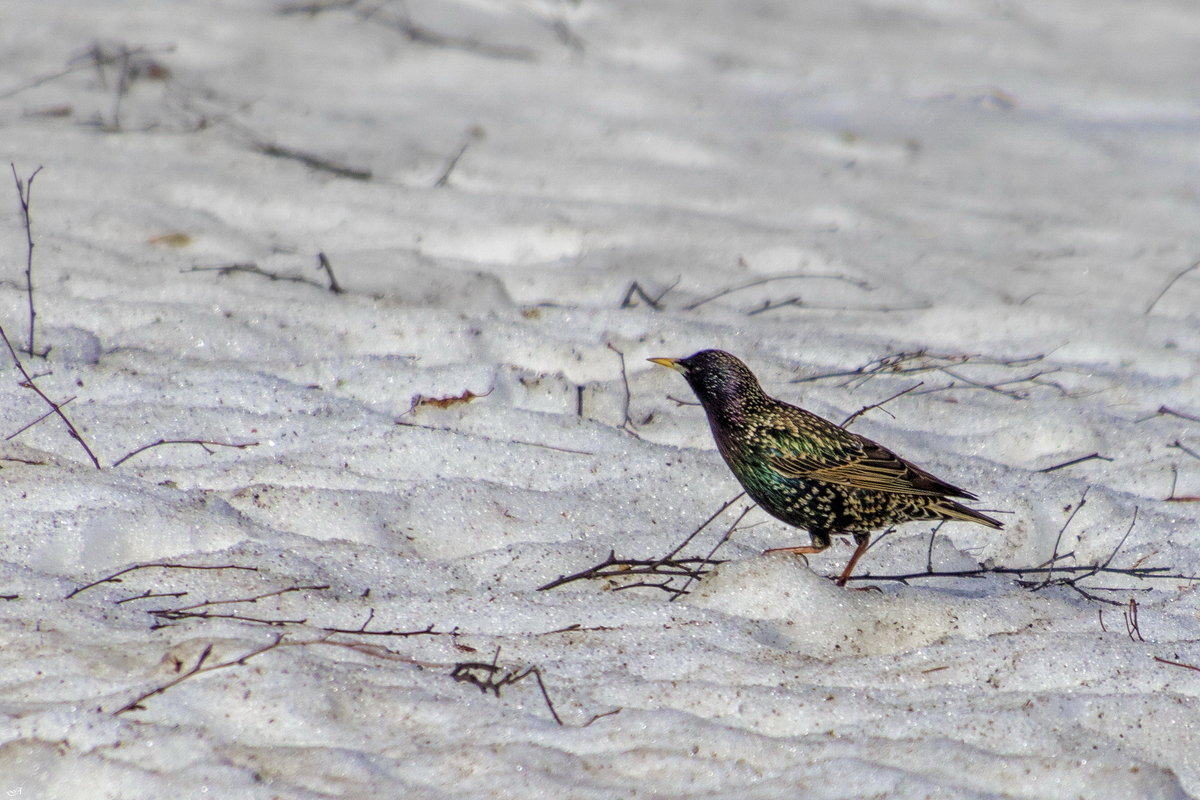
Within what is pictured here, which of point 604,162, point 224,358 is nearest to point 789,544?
point 224,358

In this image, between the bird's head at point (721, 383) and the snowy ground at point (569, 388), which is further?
the bird's head at point (721, 383)

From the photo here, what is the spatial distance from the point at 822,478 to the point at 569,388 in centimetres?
135

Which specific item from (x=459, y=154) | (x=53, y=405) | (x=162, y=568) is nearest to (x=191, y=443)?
(x=53, y=405)

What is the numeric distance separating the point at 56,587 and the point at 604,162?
16.0ft

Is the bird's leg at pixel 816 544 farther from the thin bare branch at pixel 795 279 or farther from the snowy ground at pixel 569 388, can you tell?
the thin bare branch at pixel 795 279

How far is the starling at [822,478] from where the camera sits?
11.5 feet

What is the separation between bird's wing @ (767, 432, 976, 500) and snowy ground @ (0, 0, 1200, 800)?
11.4 inches

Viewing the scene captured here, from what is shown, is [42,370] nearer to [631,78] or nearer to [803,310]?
[803,310]

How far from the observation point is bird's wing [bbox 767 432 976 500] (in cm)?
350

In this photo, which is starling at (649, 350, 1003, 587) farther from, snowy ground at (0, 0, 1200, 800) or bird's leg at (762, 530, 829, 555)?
snowy ground at (0, 0, 1200, 800)

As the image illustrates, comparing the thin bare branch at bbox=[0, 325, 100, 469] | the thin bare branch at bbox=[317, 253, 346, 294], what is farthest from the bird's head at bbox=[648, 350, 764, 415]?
the thin bare branch at bbox=[317, 253, 346, 294]

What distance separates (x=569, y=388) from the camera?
463cm

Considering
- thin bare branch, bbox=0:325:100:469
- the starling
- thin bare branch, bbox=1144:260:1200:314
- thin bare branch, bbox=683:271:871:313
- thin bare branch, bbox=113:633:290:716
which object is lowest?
thin bare branch, bbox=683:271:871:313

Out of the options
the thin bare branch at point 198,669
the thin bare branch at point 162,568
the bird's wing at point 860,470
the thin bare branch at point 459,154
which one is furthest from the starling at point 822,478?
the thin bare branch at point 459,154
